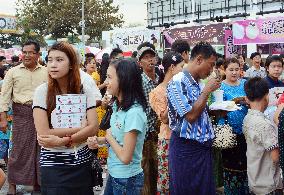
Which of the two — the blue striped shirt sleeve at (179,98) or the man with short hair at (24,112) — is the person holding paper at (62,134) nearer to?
the blue striped shirt sleeve at (179,98)

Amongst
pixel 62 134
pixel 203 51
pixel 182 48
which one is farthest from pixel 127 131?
pixel 182 48

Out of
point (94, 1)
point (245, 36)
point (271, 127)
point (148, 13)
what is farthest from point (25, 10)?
point (271, 127)

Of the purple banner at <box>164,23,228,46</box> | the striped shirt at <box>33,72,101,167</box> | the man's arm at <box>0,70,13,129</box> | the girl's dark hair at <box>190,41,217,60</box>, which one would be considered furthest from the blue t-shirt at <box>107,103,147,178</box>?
the purple banner at <box>164,23,228,46</box>

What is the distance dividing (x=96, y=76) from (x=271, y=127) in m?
4.60

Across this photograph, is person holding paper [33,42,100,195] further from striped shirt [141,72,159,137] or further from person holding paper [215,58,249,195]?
person holding paper [215,58,249,195]

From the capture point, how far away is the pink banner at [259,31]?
14.8 m

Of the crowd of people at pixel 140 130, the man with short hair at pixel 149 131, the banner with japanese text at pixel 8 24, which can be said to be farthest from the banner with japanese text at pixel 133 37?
the banner with japanese text at pixel 8 24

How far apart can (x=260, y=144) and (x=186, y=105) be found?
3.32 ft

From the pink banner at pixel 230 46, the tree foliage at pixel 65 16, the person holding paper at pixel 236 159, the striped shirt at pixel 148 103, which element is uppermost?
the tree foliage at pixel 65 16

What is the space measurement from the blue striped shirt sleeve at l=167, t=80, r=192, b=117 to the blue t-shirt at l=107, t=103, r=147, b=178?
1.25 feet

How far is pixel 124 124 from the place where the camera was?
3.08 m

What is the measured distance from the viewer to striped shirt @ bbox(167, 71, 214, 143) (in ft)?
11.2

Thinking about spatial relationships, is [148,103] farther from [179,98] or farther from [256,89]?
[179,98]

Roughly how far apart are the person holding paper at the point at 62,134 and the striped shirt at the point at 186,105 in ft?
2.04
